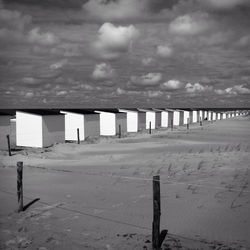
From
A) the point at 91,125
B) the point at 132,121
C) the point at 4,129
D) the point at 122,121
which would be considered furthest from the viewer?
the point at 132,121

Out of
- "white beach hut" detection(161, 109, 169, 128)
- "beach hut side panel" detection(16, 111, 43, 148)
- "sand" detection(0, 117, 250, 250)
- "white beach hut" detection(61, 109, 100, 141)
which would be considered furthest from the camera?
"white beach hut" detection(161, 109, 169, 128)

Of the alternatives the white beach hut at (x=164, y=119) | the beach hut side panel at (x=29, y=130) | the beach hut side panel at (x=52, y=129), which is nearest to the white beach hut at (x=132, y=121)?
the white beach hut at (x=164, y=119)

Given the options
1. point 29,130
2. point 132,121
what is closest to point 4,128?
point 29,130

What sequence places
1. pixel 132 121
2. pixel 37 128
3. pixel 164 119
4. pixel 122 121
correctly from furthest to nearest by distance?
pixel 164 119, pixel 132 121, pixel 122 121, pixel 37 128

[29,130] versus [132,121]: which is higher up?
Result: [132,121]

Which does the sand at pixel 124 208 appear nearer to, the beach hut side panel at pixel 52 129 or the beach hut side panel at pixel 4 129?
the beach hut side panel at pixel 4 129

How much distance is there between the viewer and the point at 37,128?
26531 mm

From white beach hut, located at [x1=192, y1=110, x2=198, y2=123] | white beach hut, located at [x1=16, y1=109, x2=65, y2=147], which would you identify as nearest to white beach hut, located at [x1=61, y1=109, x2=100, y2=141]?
white beach hut, located at [x1=16, y1=109, x2=65, y2=147]

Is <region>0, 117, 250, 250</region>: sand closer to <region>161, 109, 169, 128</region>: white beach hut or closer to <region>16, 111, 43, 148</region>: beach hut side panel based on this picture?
<region>16, 111, 43, 148</region>: beach hut side panel

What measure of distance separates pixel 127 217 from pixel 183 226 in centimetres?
161

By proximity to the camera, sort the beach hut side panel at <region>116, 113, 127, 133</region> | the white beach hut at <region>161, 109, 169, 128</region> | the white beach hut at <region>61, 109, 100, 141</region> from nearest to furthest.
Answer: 1. the white beach hut at <region>61, 109, 100, 141</region>
2. the beach hut side panel at <region>116, 113, 127, 133</region>
3. the white beach hut at <region>161, 109, 169, 128</region>

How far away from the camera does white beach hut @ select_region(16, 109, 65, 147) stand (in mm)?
26453

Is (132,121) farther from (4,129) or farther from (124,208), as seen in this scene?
(124,208)

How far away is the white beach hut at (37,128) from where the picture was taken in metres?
26.5
